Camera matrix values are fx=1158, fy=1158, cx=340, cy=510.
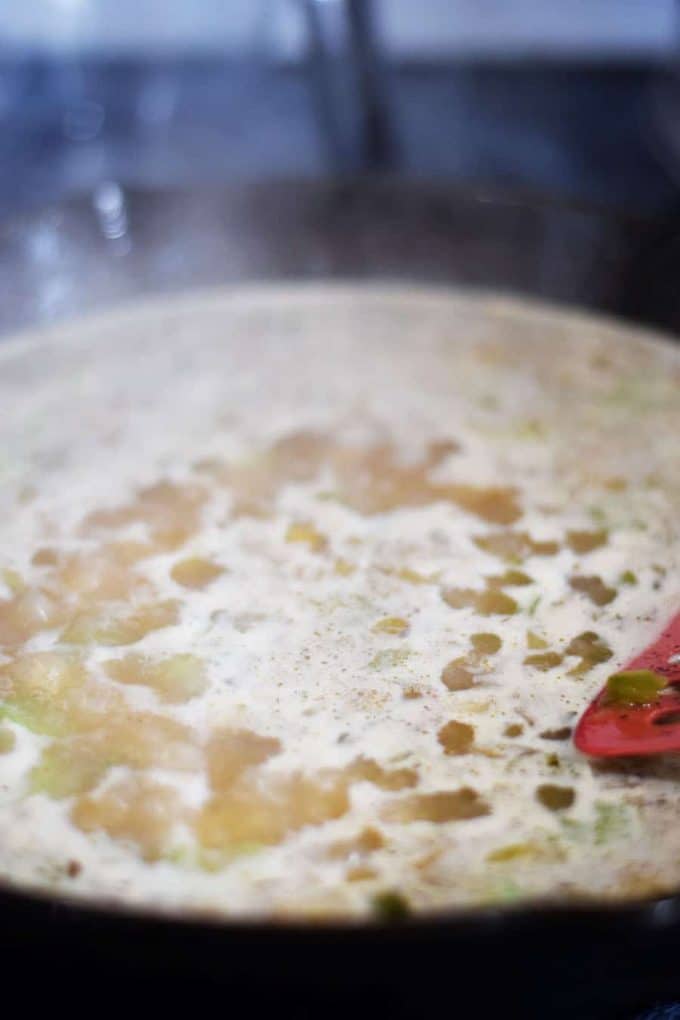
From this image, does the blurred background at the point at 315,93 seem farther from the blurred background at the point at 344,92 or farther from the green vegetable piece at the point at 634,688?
the green vegetable piece at the point at 634,688

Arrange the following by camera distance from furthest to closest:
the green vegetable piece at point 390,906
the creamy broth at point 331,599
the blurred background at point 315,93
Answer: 1. the blurred background at point 315,93
2. the creamy broth at point 331,599
3. the green vegetable piece at point 390,906

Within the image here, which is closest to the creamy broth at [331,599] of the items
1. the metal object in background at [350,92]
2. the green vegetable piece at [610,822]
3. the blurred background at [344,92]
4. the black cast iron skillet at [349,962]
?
the green vegetable piece at [610,822]

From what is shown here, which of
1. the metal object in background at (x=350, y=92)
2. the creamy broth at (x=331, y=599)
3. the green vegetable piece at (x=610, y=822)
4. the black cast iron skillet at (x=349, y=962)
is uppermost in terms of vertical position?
the metal object in background at (x=350, y=92)

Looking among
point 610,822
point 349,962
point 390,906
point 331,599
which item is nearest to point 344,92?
point 331,599

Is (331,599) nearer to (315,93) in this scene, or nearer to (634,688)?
(634,688)

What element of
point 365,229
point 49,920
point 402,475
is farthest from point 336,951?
point 365,229

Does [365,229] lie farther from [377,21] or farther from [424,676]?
[424,676]
